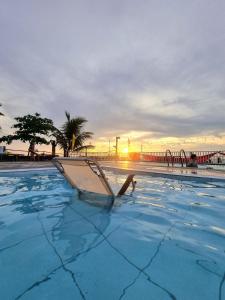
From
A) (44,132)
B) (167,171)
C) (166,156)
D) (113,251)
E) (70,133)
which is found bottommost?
(113,251)

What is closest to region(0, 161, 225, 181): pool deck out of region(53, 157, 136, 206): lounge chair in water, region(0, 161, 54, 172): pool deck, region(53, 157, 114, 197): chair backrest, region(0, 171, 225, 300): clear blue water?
region(0, 161, 54, 172): pool deck

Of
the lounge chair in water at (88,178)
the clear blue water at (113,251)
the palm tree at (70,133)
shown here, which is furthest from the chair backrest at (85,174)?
the palm tree at (70,133)

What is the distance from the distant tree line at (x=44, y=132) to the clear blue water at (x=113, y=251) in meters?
14.2

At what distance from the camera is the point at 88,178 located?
4.21 metres

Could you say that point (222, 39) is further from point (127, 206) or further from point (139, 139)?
point (139, 139)

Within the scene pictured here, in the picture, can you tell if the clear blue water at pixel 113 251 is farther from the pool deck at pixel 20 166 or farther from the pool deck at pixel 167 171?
the pool deck at pixel 20 166

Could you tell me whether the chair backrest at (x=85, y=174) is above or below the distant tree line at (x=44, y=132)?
below

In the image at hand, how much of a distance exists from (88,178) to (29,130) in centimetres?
1605

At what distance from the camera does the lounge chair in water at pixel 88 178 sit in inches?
151

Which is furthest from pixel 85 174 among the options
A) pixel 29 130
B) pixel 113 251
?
pixel 29 130

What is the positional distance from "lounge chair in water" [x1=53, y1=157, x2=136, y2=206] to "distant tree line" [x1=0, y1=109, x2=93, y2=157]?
43.1 feet

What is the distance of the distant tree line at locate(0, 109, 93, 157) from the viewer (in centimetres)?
1884

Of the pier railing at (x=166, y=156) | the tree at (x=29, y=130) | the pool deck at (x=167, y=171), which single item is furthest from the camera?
the tree at (x=29, y=130)

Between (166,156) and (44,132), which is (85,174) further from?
(44,132)
